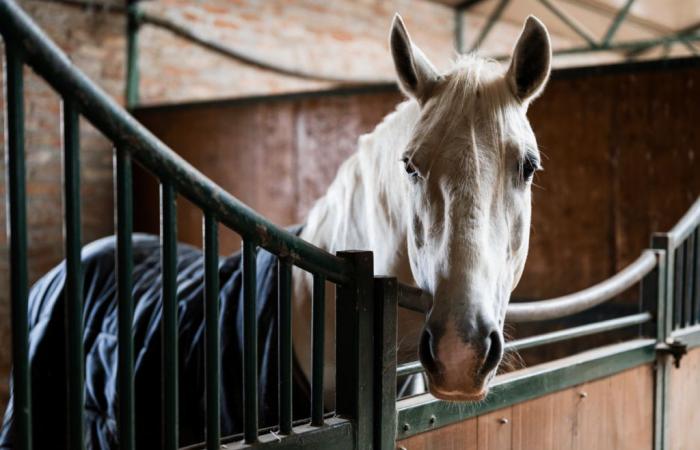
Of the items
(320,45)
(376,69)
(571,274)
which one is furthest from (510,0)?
(571,274)

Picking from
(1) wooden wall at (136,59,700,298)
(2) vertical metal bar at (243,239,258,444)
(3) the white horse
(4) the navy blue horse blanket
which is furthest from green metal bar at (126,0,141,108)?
(2) vertical metal bar at (243,239,258,444)

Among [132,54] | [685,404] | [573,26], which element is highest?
[573,26]

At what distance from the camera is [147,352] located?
1.52m

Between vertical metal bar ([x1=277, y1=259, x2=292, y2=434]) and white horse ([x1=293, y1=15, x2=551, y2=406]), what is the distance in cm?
19

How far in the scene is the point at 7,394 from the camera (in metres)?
3.49

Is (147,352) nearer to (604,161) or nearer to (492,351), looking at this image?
(492,351)

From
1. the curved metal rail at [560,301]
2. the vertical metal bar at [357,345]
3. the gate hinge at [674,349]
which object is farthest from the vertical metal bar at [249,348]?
the gate hinge at [674,349]

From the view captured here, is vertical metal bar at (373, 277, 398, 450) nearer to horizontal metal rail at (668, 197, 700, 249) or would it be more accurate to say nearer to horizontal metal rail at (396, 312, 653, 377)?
horizontal metal rail at (396, 312, 653, 377)

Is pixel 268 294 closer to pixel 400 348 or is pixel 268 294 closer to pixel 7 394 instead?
pixel 400 348

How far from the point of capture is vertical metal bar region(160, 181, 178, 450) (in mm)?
745

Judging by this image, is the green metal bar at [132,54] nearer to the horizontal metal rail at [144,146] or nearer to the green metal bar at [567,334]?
the green metal bar at [567,334]

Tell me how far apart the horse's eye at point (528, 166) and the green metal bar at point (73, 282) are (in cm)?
71

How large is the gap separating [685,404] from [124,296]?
5.34 feet

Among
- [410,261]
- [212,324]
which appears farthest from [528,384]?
[212,324]
